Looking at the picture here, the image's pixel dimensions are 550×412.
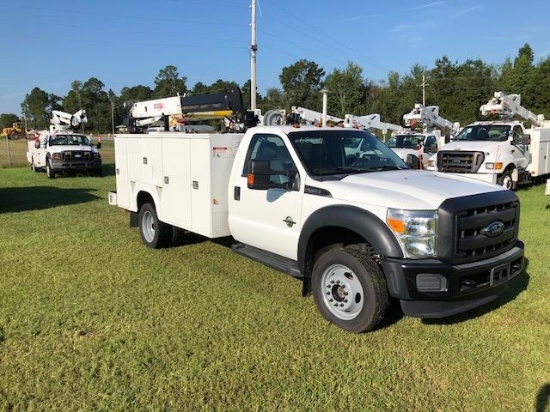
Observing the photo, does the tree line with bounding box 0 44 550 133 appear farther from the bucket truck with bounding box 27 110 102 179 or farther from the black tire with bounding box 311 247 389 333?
the black tire with bounding box 311 247 389 333

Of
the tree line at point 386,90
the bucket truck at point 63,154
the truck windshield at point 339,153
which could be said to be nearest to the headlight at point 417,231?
the truck windshield at point 339,153

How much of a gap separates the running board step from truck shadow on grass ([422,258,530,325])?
1409 millimetres

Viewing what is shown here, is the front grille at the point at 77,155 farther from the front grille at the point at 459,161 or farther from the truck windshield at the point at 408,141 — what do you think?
the front grille at the point at 459,161

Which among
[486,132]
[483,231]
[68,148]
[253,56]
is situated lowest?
[483,231]

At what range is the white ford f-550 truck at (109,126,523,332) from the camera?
416 cm

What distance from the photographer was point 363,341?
14.6 ft

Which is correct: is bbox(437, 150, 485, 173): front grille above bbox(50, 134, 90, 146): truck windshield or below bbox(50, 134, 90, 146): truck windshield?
below

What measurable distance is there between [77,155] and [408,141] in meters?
13.5

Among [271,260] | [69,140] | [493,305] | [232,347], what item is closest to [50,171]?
[69,140]

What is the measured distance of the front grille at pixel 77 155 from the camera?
19625 mm

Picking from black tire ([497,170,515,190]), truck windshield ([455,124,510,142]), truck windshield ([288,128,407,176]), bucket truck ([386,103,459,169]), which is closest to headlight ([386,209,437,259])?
truck windshield ([288,128,407,176])

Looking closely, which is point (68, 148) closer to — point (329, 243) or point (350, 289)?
point (329, 243)

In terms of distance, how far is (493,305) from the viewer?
5293 millimetres

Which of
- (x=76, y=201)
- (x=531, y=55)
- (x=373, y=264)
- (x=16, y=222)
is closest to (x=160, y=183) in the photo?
(x=373, y=264)
